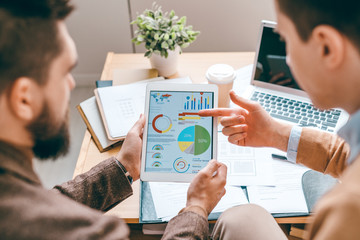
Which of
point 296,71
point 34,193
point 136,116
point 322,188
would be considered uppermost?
point 296,71

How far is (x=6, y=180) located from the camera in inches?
22.7

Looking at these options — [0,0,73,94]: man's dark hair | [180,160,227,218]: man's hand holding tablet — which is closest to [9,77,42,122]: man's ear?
[0,0,73,94]: man's dark hair

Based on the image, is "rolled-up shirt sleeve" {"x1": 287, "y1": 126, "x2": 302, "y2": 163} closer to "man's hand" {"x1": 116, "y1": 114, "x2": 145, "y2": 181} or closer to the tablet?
the tablet

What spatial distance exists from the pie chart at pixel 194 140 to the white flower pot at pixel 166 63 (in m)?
0.43

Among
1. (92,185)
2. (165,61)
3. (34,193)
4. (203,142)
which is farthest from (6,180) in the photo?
(165,61)

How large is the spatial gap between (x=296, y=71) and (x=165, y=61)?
71 cm

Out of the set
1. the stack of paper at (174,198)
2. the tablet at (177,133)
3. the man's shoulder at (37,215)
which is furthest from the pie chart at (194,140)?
the man's shoulder at (37,215)

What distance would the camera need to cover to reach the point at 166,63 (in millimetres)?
1313

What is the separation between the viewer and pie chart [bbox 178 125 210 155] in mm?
963

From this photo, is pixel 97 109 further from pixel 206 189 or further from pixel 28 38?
pixel 28 38

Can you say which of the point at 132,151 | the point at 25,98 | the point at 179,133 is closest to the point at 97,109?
the point at 132,151

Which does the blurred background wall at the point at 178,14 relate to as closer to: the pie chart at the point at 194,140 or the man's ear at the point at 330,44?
the pie chart at the point at 194,140

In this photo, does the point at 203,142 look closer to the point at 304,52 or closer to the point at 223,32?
the point at 304,52

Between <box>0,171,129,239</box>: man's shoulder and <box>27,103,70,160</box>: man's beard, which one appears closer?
<box>0,171,129,239</box>: man's shoulder
